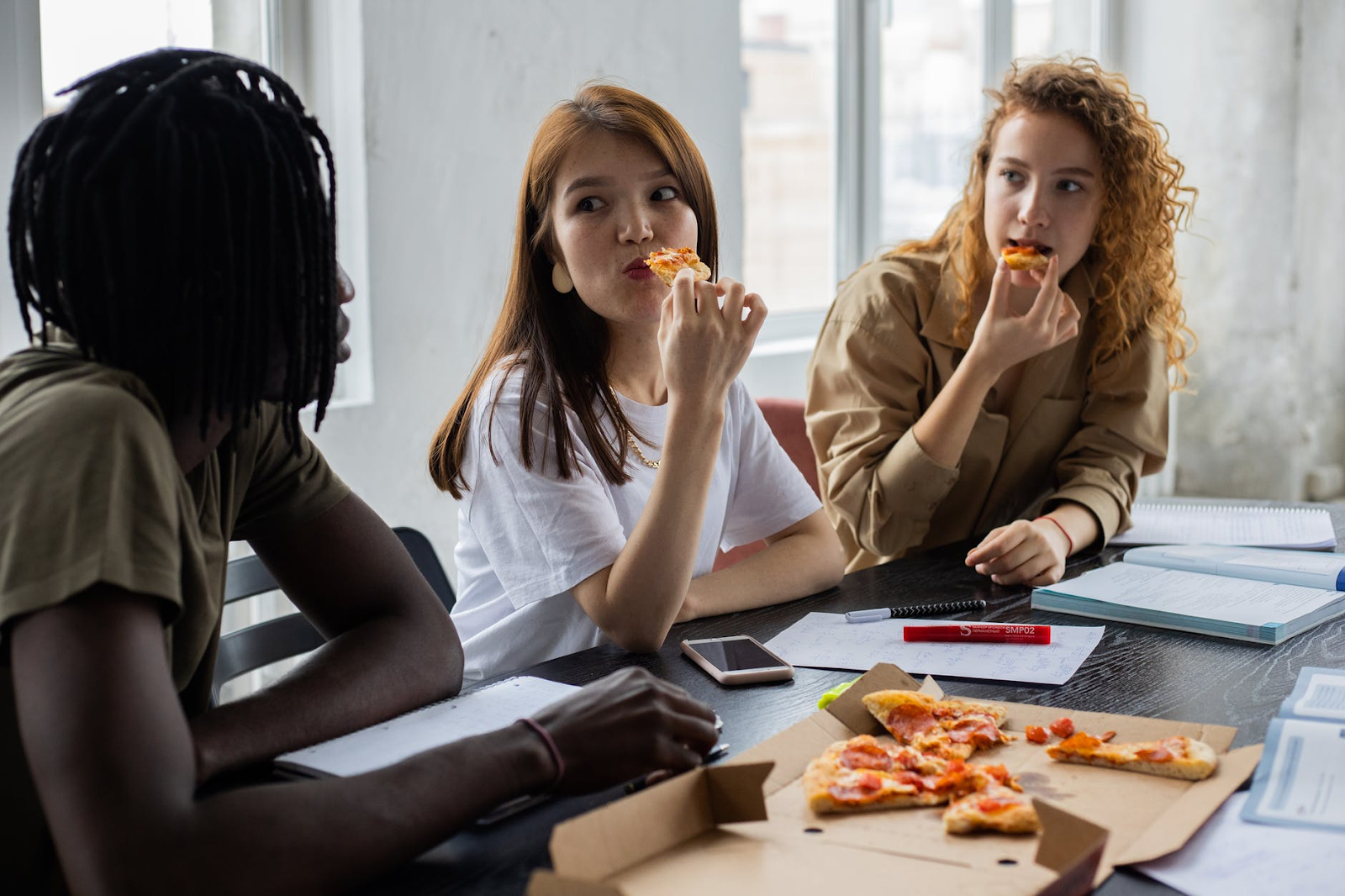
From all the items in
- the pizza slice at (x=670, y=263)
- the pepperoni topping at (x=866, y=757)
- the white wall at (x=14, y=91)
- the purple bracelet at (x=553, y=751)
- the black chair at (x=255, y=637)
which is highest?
the white wall at (x=14, y=91)

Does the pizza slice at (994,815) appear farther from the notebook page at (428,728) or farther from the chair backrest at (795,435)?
the chair backrest at (795,435)

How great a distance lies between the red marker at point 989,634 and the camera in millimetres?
1409

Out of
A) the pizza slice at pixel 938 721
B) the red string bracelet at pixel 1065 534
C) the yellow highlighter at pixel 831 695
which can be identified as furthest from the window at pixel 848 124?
the pizza slice at pixel 938 721

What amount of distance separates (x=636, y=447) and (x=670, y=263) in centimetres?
26

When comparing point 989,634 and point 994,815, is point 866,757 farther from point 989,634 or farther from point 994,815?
point 989,634

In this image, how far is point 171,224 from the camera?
94cm

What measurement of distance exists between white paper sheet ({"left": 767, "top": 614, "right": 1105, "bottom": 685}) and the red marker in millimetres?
10

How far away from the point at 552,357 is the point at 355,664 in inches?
24.2

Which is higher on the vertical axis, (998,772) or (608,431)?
(608,431)

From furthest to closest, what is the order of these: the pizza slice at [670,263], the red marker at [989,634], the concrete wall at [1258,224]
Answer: the concrete wall at [1258,224]
the pizza slice at [670,263]
the red marker at [989,634]

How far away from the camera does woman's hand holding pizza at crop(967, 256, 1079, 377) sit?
1974mm

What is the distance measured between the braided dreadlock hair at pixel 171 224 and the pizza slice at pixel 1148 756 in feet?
2.40

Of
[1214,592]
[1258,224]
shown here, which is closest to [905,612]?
[1214,592]

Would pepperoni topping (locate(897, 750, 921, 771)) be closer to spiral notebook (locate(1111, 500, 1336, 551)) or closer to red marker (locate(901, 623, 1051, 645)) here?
red marker (locate(901, 623, 1051, 645))
